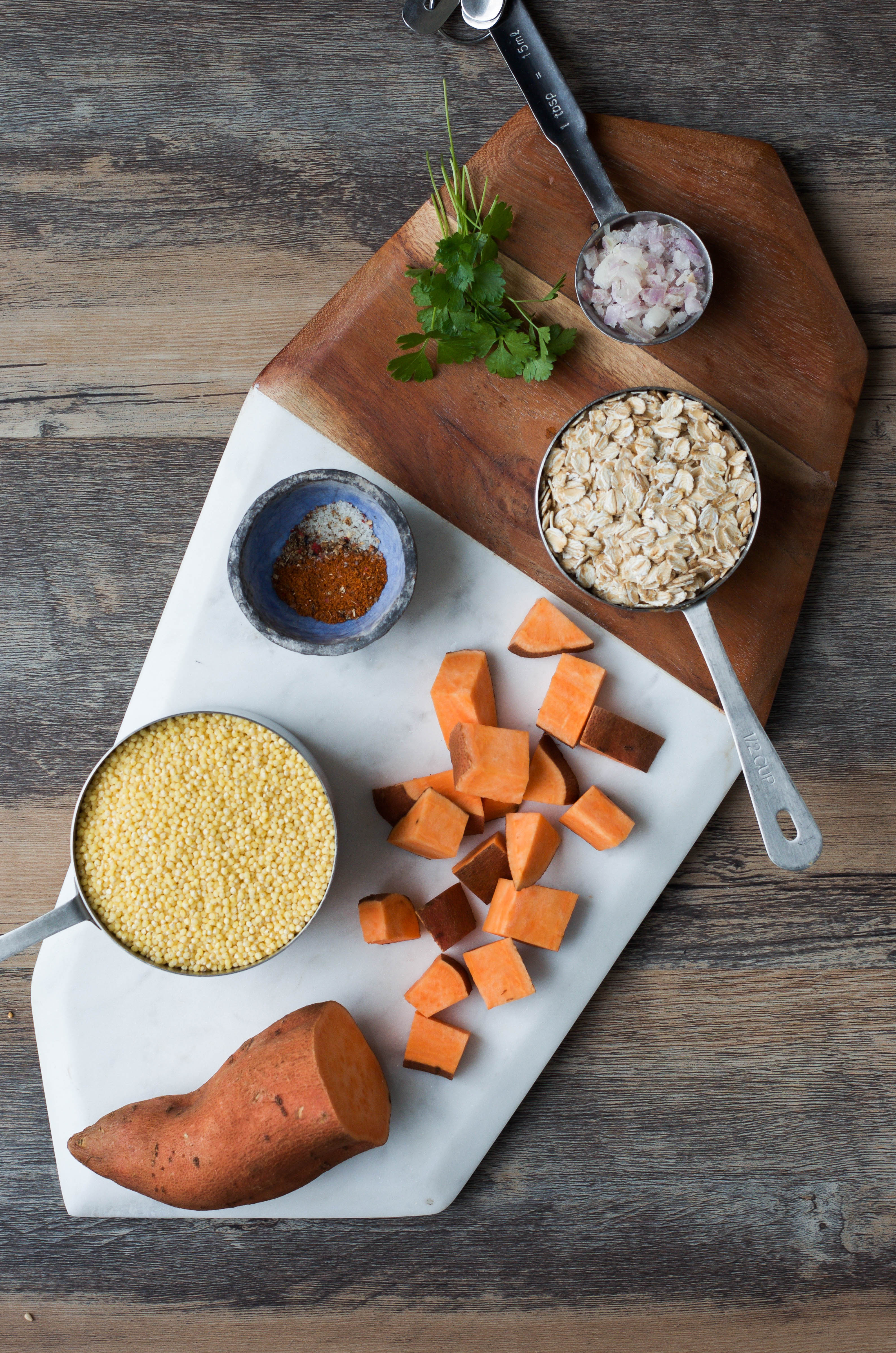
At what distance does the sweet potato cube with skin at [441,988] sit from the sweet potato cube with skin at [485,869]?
0.15m

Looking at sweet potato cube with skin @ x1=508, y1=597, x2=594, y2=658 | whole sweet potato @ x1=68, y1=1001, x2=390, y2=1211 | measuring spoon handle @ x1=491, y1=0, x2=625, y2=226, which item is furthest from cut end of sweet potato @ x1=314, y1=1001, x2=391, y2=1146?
measuring spoon handle @ x1=491, y1=0, x2=625, y2=226

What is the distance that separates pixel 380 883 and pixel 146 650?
2.45 ft

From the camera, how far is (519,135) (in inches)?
67.7

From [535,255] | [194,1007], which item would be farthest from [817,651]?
[194,1007]

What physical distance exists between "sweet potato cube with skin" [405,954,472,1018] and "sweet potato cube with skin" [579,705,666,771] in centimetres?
54

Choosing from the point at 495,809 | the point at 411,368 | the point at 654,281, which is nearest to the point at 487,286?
the point at 411,368

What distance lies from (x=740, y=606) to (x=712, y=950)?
30.7 inches

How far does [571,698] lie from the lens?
174cm

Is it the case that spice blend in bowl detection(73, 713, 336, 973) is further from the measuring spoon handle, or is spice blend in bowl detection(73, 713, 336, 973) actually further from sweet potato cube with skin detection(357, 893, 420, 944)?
the measuring spoon handle

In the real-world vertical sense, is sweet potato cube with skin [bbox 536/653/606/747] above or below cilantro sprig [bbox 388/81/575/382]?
below

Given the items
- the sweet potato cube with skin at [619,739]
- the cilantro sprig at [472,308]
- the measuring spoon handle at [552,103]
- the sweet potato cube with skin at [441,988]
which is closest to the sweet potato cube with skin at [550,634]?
the sweet potato cube with skin at [619,739]

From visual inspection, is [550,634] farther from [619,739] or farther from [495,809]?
[495,809]

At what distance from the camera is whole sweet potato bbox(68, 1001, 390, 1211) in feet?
5.01

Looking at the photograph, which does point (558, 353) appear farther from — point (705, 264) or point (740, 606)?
point (740, 606)
